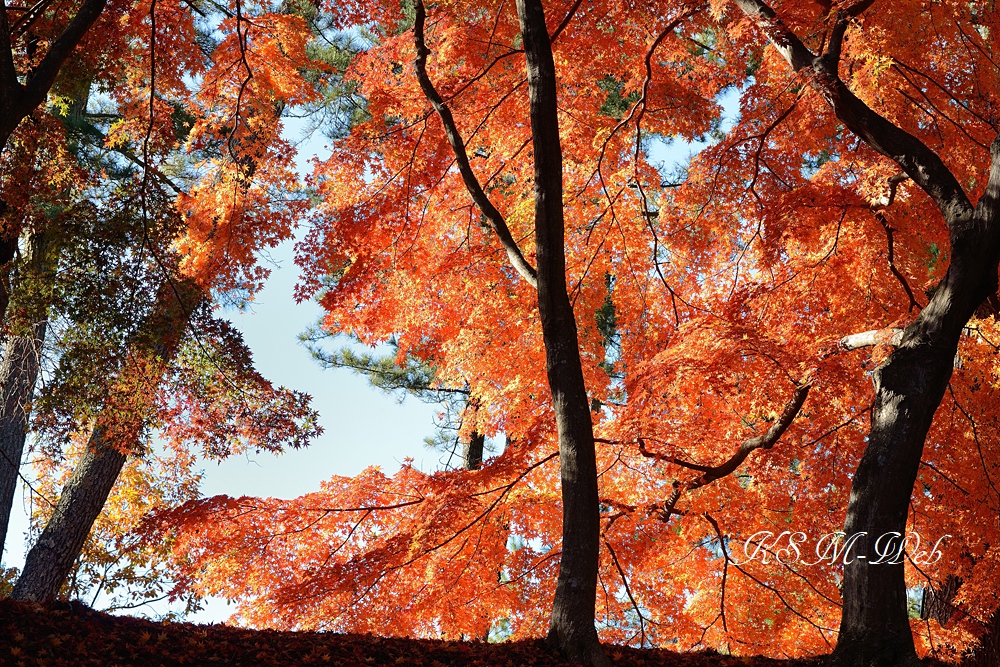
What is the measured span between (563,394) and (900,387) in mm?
2048

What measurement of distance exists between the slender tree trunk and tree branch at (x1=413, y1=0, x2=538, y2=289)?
1.07 feet

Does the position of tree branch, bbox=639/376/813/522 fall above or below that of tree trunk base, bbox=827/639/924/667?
above

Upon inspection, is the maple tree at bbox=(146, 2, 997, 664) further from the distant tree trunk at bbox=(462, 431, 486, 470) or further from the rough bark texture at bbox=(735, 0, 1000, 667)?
the distant tree trunk at bbox=(462, 431, 486, 470)

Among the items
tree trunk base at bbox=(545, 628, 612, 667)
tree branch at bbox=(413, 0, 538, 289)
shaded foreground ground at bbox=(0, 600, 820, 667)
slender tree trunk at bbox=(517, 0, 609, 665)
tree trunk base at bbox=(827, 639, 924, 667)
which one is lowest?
shaded foreground ground at bbox=(0, 600, 820, 667)

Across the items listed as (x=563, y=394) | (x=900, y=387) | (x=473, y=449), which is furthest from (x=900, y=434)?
(x=473, y=449)

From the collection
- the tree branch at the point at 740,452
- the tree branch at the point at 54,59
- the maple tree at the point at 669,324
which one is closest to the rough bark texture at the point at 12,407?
the maple tree at the point at 669,324

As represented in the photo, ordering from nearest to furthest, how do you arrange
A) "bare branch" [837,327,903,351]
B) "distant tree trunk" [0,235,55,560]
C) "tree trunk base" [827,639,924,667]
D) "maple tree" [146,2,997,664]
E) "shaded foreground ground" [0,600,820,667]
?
"shaded foreground ground" [0,600,820,667] → "tree trunk base" [827,639,924,667] → "bare branch" [837,327,903,351] → "maple tree" [146,2,997,664] → "distant tree trunk" [0,235,55,560]

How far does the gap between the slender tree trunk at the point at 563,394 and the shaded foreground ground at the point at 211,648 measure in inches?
10.0

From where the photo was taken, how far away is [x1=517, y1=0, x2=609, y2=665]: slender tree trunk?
459 centimetres

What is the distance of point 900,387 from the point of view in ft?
15.9

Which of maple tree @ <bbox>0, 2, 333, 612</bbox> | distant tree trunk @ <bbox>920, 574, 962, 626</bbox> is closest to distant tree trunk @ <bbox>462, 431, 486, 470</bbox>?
maple tree @ <bbox>0, 2, 333, 612</bbox>

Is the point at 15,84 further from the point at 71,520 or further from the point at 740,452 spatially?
the point at 740,452

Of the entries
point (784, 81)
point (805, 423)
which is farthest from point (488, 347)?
point (784, 81)

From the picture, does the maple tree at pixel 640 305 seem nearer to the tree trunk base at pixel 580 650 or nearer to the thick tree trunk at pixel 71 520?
the tree trunk base at pixel 580 650
